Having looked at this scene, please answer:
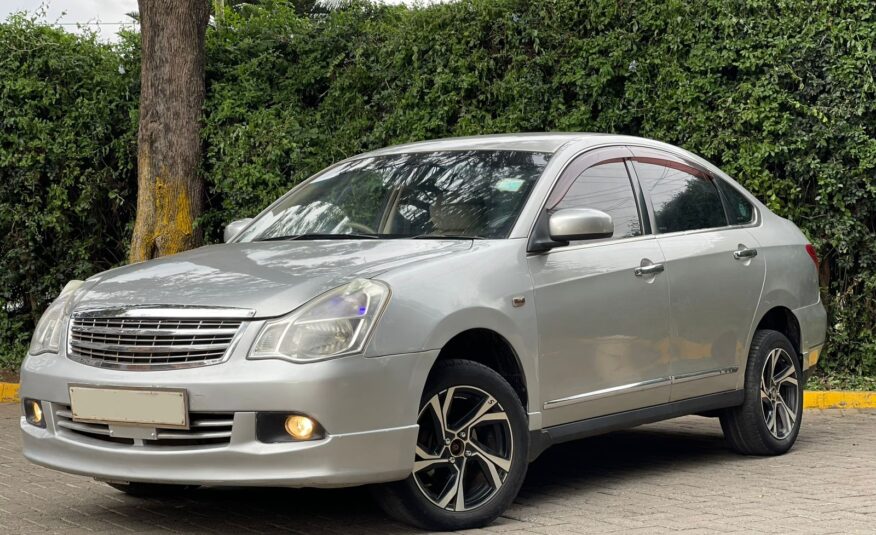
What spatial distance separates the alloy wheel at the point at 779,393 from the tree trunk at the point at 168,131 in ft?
19.6

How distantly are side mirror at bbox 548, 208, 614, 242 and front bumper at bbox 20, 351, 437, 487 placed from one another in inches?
40.8

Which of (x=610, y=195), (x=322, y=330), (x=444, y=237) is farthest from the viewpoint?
(x=610, y=195)

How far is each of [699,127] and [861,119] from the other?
128 cm

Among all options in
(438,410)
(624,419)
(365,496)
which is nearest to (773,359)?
(624,419)

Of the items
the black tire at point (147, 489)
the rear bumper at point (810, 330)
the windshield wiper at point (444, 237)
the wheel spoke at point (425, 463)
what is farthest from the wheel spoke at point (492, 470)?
the rear bumper at point (810, 330)

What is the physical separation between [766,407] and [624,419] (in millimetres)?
1545

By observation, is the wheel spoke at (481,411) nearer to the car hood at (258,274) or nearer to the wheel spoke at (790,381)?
the car hood at (258,274)

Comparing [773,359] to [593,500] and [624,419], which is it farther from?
[593,500]

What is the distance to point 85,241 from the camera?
12.5 meters

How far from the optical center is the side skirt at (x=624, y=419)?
19.3 ft

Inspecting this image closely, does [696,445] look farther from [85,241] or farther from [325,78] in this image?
[85,241]

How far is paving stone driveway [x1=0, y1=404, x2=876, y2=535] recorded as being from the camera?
5695mm

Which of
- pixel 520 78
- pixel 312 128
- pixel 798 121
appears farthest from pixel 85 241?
pixel 798 121

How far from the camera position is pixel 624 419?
639 cm
